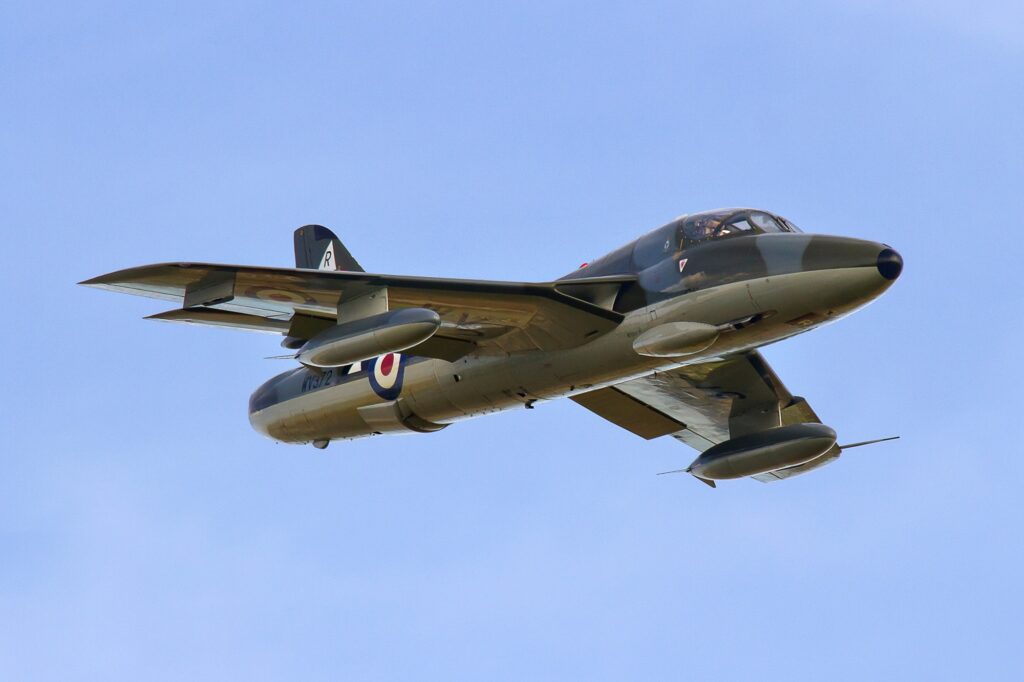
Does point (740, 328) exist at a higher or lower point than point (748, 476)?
higher

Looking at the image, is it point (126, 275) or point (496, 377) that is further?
point (496, 377)

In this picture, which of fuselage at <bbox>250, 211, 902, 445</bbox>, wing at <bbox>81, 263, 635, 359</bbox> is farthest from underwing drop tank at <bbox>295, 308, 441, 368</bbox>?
fuselage at <bbox>250, 211, 902, 445</bbox>

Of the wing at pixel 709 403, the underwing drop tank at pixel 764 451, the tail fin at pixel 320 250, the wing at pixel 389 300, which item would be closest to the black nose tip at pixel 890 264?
the wing at pixel 389 300

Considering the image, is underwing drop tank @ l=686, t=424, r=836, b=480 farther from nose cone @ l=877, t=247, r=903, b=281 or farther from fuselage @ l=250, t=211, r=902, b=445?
nose cone @ l=877, t=247, r=903, b=281

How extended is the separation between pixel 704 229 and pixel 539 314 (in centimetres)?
329

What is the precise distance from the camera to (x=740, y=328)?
26.2 m

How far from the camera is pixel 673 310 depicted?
26281 mm

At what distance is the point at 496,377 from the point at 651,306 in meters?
3.54

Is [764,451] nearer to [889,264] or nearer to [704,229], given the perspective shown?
[704,229]

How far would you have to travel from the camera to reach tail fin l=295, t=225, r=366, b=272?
115 ft

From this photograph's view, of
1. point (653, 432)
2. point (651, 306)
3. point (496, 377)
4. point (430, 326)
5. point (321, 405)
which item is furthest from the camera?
point (653, 432)

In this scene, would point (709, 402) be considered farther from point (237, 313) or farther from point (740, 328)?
point (237, 313)

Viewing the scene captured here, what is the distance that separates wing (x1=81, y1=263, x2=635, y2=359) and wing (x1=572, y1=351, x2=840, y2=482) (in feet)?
14.0

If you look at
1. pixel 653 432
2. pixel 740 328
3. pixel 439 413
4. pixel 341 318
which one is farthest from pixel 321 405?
pixel 740 328
